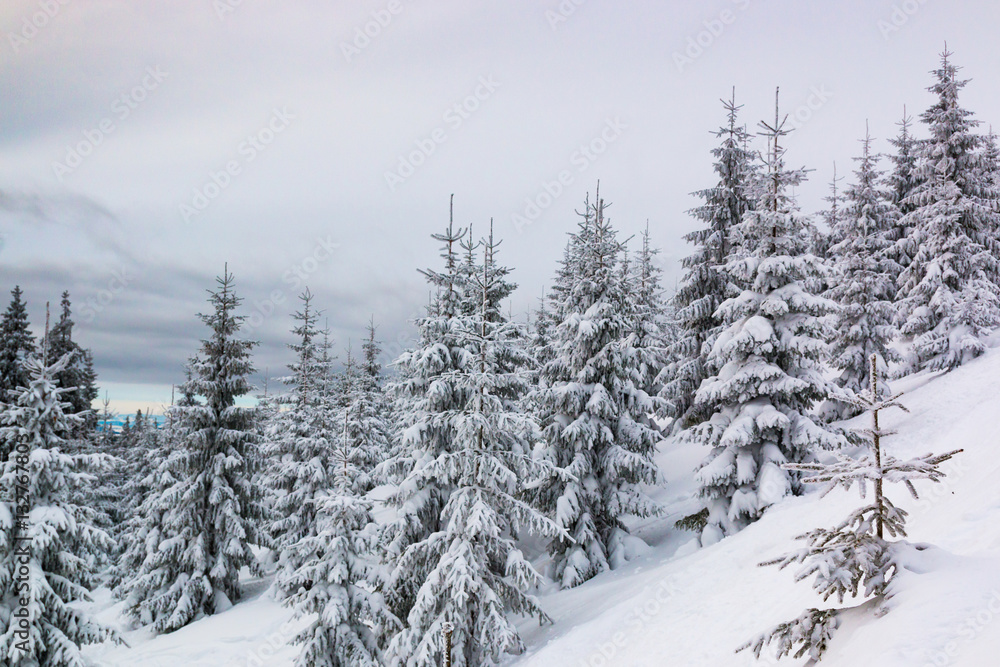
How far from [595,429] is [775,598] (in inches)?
340

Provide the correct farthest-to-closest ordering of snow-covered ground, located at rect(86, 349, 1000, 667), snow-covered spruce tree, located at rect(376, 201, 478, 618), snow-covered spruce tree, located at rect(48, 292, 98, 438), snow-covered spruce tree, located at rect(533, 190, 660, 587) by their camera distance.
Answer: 1. snow-covered spruce tree, located at rect(48, 292, 98, 438)
2. snow-covered spruce tree, located at rect(533, 190, 660, 587)
3. snow-covered spruce tree, located at rect(376, 201, 478, 618)
4. snow-covered ground, located at rect(86, 349, 1000, 667)

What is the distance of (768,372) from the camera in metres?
15.7

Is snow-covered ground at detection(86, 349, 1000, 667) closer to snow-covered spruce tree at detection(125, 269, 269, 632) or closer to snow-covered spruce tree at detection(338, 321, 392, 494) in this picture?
snow-covered spruce tree at detection(125, 269, 269, 632)

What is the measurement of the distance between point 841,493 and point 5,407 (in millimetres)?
20040

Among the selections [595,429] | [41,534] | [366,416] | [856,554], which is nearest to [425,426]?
[595,429]

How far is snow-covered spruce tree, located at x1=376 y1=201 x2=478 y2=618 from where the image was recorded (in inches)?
589

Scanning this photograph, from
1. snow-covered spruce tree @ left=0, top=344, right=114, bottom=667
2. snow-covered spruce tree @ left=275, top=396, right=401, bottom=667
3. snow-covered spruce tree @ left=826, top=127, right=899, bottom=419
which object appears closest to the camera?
snow-covered spruce tree @ left=0, top=344, right=114, bottom=667

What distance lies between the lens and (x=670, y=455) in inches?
1245

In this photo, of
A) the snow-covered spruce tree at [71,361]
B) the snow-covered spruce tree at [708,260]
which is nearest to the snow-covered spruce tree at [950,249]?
the snow-covered spruce tree at [708,260]

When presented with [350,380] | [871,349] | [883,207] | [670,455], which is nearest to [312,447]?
[350,380]

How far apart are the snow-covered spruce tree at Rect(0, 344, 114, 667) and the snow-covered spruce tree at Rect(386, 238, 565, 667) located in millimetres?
6878

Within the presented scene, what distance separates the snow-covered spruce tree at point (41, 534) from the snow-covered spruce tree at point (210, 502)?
10.1 meters

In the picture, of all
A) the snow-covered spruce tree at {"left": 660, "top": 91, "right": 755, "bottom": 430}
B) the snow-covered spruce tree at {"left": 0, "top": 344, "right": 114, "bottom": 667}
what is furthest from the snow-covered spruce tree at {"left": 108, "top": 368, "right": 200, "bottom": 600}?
the snow-covered spruce tree at {"left": 660, "top": 91, "right": 755, "bottom": 430}

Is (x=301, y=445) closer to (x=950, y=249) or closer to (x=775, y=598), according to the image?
(x=775, y=598)
